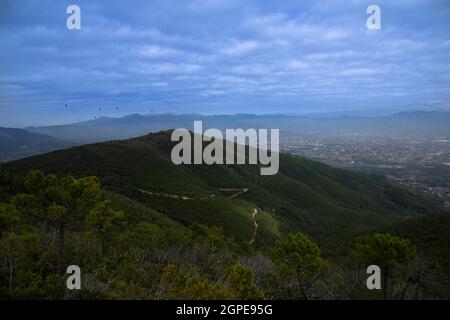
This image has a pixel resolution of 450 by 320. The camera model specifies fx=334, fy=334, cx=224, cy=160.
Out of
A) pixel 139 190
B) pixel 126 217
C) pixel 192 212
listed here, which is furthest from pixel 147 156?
pixel 126 217

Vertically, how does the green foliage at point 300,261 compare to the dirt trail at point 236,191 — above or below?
above

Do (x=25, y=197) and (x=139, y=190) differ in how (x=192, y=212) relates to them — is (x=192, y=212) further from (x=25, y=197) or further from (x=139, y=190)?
(x=25, y=197)

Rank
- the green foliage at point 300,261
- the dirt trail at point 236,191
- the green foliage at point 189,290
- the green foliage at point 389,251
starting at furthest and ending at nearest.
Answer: the dirt trail at point 236,191, the green foliage at point 389,251, the green foliage at point 300,261, the green foliage at point 189,290

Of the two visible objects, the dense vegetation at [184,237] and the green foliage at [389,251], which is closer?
the dense vegetation at [184,237]

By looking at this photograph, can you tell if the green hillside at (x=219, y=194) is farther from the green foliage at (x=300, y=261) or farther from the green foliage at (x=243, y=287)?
the green foliage at (x=243, y=287)

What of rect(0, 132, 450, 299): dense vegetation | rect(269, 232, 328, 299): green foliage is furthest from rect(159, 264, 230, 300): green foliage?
rect(269, 232, 328, 299): green foliage

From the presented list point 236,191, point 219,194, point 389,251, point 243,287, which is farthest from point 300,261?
point 236,191

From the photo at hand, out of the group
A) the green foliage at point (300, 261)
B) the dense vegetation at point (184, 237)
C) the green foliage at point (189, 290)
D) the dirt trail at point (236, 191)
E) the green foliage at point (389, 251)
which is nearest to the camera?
the green foliage at point (189, 290)

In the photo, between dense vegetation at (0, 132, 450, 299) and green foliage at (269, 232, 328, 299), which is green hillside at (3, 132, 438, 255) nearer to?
dense vegetation at (0, 132, 450, 299)

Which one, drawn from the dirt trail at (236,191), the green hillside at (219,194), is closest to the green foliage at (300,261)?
the green hillside at (219,194)
